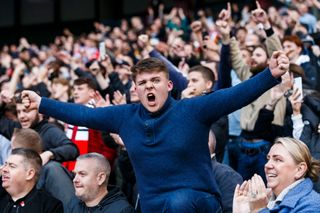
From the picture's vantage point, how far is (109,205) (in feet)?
15.9

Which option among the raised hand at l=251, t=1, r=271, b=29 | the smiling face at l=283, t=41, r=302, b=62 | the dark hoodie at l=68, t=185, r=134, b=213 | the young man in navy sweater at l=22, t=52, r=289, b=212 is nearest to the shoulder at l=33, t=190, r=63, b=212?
the dark hoodie at l=68, t=185, r=134, b=213

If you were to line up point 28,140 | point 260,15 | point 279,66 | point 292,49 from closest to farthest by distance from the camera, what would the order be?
1. point 279,66
2. point 28,140
3. point 260,15
4. point 292,49

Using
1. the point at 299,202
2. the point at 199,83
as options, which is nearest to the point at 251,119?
the point at 199,83

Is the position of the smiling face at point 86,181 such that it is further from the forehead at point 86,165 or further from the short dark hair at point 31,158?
the short dark hair at point 31,158

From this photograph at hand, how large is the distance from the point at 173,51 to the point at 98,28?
9.07 meters

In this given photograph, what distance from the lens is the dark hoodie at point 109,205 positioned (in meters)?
4.80

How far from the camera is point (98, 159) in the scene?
5.03 metres

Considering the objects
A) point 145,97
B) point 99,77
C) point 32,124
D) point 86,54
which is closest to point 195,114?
point 145,97

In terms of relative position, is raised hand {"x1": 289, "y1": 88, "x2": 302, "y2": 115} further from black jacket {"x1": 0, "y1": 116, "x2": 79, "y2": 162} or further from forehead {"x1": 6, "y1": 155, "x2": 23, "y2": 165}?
forehead {"x1": 6, "y1": 155, "x2": 23, "y2": 165}

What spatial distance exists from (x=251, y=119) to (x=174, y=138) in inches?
91.4

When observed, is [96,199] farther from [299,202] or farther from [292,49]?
[292,49]

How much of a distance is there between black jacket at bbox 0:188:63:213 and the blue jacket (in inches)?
74.1

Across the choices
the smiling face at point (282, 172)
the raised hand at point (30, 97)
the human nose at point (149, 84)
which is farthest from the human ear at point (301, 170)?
the raised hand at point (30, 97)

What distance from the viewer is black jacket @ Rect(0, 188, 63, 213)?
495 centimetres
